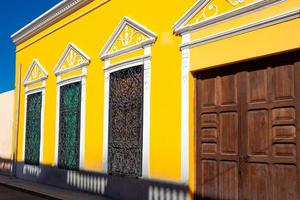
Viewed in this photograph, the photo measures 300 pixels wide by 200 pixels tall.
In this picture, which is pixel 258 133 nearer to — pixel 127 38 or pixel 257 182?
pixel 257 182

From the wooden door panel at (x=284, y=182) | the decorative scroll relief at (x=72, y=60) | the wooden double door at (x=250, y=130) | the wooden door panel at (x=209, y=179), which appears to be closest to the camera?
the wooden door panel at (x=284, y=182)

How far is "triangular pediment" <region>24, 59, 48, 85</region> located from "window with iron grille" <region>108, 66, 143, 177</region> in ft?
11.8

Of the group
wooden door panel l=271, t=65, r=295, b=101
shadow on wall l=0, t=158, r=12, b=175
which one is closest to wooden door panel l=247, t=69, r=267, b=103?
wooden door panel l=271, t=65, r=295, b=101

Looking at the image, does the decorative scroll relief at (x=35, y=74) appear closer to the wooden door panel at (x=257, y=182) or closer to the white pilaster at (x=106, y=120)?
the white pilaster at (x=106, y=120)

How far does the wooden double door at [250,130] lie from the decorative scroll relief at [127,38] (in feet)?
5.72

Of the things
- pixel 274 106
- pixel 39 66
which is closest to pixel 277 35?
pixel 274 106

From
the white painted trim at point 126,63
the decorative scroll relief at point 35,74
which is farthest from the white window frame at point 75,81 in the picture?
the decorative scroll relief at point 35,74

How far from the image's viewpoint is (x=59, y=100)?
1080cm

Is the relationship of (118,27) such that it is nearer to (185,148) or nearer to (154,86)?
(154,86)

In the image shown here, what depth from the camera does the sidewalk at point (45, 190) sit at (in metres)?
8.87

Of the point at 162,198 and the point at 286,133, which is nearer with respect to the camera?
the point at 286,133

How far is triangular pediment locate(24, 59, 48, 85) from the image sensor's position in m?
11.8

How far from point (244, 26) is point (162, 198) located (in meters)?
3.00

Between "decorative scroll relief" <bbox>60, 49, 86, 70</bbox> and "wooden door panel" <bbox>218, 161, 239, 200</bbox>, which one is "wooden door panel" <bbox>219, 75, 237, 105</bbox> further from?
"decorative scroll relief" <bbox>60, 49, 86, 70</bbox>
